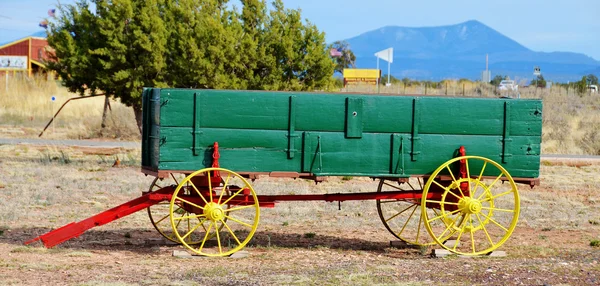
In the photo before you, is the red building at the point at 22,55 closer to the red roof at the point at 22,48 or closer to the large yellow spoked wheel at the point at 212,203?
the red roof at the point at 22,48

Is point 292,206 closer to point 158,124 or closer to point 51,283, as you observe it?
point 158,124

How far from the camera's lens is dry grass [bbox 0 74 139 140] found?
97.1 ft

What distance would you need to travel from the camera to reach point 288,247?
34.9 ft

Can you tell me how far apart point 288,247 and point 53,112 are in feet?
94.6

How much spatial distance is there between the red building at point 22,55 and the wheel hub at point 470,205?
50.0 meters

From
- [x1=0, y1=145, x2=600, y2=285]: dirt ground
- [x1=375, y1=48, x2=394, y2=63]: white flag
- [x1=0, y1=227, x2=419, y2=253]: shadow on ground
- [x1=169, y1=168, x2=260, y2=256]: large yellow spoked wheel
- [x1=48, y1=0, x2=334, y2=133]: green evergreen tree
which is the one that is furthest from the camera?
[x1=375, y1=48, x2=394, y2=63]: white flag

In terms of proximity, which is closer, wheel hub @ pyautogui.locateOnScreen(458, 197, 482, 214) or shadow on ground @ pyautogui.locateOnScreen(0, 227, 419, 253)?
wheel hub @ pyautogui.locateOnScreen(458, 197, 482, 214)

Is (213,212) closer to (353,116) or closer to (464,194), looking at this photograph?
(353,116)

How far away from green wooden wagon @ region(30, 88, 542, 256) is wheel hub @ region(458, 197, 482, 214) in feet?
0.04

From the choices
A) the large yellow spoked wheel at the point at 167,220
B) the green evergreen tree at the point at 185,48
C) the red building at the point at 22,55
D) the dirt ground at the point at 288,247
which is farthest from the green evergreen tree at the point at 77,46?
the red building at the point at 22,55

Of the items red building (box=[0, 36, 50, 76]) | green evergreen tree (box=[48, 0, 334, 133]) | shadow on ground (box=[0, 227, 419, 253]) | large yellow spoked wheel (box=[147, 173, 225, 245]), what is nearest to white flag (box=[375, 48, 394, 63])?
red building (box=[0, 36, 50, 76])

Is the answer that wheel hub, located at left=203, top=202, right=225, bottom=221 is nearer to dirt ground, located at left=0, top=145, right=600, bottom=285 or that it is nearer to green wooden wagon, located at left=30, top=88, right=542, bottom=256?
green wooden wagon, located at left=30, top=88, right=542, bottom=256

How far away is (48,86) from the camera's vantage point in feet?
145

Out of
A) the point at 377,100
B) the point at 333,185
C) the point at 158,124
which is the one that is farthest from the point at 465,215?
the point at 333,185
